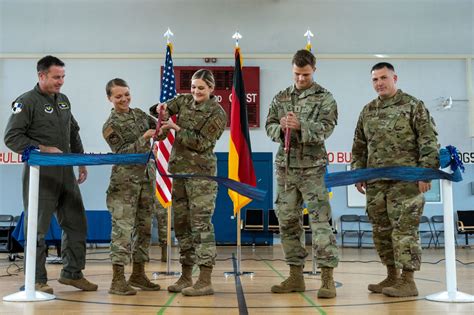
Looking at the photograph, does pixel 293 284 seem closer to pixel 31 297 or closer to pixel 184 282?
pixel 184 282

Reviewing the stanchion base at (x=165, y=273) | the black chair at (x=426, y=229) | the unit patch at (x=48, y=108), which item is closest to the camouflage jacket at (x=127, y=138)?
the unit patch at (x=48, y=108)

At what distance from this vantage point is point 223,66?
46.4 feet

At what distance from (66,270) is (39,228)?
466mm

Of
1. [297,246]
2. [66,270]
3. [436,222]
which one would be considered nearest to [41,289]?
[66,270]

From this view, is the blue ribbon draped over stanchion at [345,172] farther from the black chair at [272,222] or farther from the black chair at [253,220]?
the black chair at [253,220]

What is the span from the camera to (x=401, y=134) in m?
4.11

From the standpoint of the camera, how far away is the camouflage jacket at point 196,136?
4031 millimetres

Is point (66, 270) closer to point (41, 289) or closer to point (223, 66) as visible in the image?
point (41, 289)

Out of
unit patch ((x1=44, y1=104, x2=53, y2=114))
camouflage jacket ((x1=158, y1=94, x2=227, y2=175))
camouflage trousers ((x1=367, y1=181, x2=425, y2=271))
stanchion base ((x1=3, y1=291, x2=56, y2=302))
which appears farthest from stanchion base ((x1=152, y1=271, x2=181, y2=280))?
camouflage trousers ((x1=367, y1=181, x2=425, y2=271))

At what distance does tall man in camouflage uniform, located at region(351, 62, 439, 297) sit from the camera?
3.89m

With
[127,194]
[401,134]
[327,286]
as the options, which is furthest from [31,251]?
[401,134]

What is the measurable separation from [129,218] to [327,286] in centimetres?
166

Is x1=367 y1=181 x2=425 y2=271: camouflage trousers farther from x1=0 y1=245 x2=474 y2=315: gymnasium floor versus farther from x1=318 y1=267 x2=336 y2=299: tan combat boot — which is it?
x1=318 y1=267 x2=336 y2=299: tan combat boot

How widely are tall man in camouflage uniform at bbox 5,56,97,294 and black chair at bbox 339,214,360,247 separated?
10342mm
